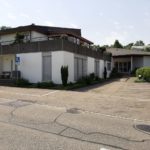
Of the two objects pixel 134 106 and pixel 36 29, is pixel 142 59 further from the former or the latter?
pixel 134 106

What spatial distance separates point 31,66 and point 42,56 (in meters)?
1.73

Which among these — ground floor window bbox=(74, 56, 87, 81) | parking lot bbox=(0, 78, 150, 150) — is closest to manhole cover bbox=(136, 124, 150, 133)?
parking lot bbox=(0, 78, 150, 150)

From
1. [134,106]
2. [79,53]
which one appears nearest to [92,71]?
[79,53]

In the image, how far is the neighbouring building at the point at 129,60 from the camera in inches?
1693

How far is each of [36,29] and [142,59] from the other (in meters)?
21.5

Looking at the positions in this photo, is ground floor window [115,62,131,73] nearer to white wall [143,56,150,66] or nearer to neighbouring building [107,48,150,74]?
neighbouring building [107,48,150,74]

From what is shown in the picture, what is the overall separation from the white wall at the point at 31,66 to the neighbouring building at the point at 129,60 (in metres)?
23.2

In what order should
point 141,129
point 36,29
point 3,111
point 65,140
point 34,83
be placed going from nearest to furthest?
point 65,140 → point 141,129 → point 3,111 → point 34,83 → point 36,29

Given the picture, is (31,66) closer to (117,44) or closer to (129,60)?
(129,60)

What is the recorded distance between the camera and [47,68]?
76.3 feet

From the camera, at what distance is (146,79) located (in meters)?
28.2

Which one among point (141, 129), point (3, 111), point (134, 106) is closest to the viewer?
point (141, 129)

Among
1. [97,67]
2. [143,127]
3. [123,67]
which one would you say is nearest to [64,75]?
[97,67]

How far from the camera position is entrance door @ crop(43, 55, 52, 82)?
23.1 m
